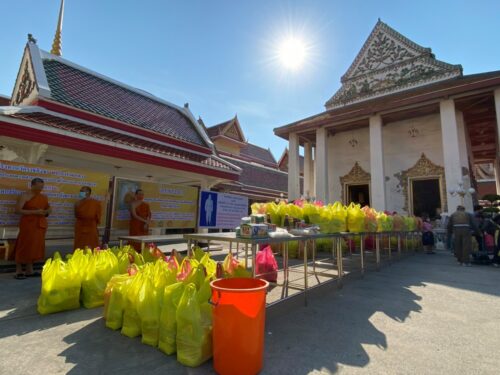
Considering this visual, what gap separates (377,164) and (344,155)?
250 centimetres

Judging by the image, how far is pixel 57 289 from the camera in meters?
2.74

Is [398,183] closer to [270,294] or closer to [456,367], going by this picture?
[270,294]

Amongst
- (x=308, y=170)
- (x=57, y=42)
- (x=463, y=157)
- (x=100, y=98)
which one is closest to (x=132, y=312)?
(x=100, y=98)

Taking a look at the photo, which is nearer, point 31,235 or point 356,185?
point 31,235

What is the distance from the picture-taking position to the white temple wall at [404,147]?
41.4ft

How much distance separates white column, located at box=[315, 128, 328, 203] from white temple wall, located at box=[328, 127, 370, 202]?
111 cm

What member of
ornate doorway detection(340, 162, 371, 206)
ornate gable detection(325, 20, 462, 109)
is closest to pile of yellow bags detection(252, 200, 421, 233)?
ornate doorway detection(340, 162, 371, 206)

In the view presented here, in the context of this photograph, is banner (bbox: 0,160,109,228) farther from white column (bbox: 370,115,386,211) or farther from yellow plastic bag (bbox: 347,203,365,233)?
white column (bbox: 370,115,386,211)

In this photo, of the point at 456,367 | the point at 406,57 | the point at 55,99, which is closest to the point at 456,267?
the point at 456,367

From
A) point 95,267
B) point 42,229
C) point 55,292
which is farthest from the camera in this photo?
point 42,229

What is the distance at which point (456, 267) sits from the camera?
608cm

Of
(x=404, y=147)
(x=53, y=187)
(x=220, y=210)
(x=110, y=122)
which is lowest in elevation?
(x=220, y=210)

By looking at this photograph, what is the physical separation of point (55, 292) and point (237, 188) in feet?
42.0

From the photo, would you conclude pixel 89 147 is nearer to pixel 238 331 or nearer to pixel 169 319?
pixel 169 319
